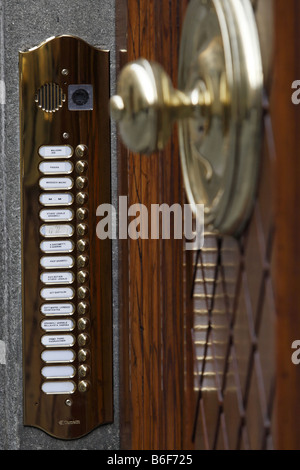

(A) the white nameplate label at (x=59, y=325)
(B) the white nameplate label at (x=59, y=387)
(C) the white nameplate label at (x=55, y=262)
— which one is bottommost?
(B) the white nameplate label at (x=59, y=387)

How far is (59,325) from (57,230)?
185 mm

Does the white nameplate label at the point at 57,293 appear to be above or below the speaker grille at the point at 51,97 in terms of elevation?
below

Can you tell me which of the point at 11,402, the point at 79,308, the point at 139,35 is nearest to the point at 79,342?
the point at 79,308

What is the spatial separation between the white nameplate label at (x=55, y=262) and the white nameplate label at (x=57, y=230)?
0.14ft

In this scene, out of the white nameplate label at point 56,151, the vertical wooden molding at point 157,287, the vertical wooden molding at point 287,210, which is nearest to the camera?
the vertical wooden molding at point 287,210

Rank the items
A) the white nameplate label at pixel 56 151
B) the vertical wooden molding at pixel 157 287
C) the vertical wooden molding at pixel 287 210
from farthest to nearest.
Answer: the white nameplate label at pixel 56 151 → the vertical wooden molding at pixel 157 287 → the vertical wooden molding at pixel 287 210

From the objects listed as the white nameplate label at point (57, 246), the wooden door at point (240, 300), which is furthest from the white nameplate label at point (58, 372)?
the wooden door at point (240, 300)

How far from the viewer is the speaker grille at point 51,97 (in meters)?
1.53

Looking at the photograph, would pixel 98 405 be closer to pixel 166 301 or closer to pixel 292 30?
pixel 166 301

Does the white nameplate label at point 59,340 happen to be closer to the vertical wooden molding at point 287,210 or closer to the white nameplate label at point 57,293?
the white nameplate label at point 57,293

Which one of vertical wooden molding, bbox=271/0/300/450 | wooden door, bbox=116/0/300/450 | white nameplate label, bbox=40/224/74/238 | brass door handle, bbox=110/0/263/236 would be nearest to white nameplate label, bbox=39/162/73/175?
white nameplate label, bbox=40/224/74/238

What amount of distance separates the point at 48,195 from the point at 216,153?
1147mm

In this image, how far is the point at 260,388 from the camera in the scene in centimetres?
38

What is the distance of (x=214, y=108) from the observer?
39 centimetres
